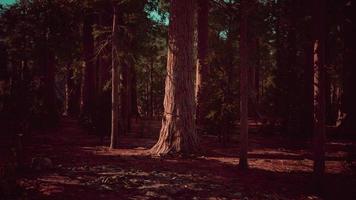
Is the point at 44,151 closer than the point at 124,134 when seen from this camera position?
Yes

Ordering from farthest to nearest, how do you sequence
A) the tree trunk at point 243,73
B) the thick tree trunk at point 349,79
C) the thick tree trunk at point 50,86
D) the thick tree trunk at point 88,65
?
the thick tree trunk at point 88,65 → the thick tree trunk at point 50,86 → the thick tree trunk at point 349,79 → the tree trunk at point 243,73

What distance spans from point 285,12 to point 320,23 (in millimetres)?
10546

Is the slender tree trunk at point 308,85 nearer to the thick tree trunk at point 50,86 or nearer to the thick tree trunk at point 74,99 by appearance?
the thick tree trunk at point 50,86

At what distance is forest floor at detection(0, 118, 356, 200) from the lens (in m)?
7.88

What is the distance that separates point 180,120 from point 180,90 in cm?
98

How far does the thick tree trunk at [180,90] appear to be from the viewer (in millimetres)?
11992

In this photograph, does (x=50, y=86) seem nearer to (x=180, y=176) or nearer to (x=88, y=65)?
(x=88, y=65)

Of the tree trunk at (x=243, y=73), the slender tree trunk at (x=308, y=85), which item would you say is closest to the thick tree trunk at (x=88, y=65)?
the slender tree trunk at (x=308, y=85)

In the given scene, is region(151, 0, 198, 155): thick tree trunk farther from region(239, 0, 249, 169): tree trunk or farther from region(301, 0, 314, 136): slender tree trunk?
region(301, 0, 314, 136): slender tree trunk

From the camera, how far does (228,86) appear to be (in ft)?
47.0

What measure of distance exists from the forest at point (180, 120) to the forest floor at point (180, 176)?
3 cm

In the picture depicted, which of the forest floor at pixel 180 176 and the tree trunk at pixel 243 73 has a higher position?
the tree trunk at pixel 243 73

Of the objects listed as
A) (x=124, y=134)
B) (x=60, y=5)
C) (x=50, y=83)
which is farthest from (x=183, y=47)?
(x=50, y=83)

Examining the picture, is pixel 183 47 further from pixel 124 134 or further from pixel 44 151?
pixel 124 134
